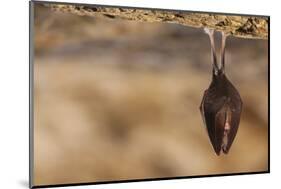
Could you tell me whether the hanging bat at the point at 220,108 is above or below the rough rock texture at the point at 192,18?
below

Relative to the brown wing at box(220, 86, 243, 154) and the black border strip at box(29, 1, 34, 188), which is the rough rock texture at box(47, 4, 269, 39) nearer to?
the black border strip at box(29, 1, 34, 188)

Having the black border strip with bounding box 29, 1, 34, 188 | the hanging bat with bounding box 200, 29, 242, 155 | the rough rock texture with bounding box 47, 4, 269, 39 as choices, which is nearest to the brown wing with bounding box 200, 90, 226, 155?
the hanging bat with bounding box 200, 29, 242, 155

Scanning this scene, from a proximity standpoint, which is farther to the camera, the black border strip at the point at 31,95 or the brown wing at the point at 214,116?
the brown wing at the point at 214,116

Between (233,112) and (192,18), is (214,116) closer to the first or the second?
(233,112)

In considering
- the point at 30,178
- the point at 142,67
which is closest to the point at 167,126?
the point at 142,67

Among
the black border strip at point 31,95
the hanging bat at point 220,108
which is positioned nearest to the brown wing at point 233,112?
the hanging bat at point 220,108

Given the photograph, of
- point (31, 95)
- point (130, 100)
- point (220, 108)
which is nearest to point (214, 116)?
point (220, 108)

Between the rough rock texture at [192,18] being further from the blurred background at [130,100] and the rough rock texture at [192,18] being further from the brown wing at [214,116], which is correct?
the brown wing at [214,116]
